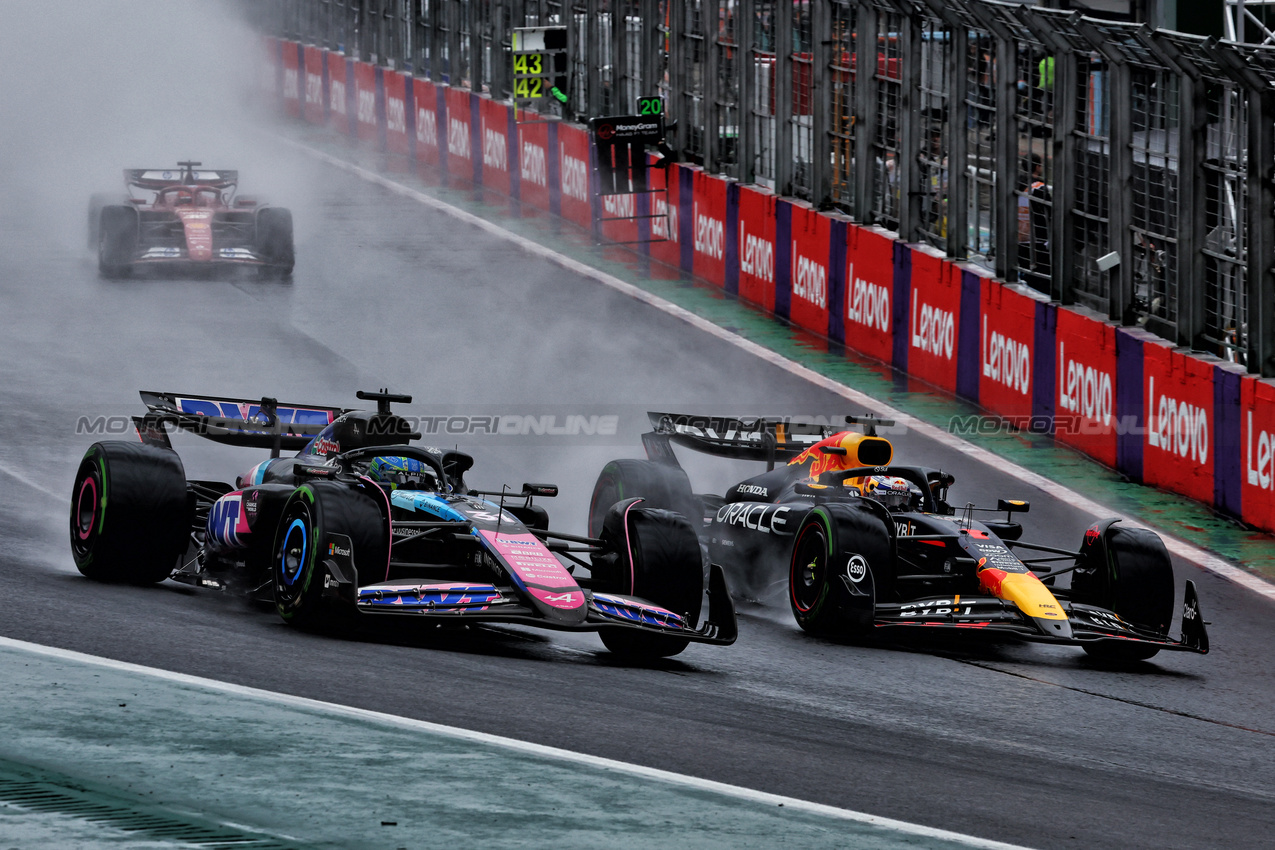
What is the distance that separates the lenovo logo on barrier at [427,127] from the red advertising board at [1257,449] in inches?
892

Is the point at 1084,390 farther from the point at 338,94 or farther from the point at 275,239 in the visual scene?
the point at 338,94

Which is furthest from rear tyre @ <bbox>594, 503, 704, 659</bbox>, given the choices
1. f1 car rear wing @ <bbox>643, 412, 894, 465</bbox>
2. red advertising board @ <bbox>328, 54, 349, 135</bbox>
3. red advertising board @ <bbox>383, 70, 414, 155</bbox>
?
red advertising board @ <bbox>328, 54, 349, 135</bbox>

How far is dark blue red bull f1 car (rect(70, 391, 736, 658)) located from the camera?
9469 mm

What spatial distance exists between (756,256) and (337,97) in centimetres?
1974

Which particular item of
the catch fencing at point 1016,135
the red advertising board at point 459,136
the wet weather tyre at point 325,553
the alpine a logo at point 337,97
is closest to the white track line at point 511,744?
the wet weather tyre at point 325,553

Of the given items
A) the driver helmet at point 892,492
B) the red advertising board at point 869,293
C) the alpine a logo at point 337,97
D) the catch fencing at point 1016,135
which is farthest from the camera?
the alpine a logo at point 337,97

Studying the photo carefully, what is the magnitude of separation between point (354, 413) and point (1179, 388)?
697cm

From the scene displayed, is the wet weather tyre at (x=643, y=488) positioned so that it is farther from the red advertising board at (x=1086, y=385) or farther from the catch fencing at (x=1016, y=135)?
the red advertising board at (x=1086, y=385)

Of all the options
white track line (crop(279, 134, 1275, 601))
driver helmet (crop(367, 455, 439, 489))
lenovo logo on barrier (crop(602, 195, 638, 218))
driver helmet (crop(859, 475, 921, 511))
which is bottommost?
white track line (crop(279, 134, 1275, 601))

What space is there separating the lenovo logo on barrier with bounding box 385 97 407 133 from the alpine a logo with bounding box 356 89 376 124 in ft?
2.66

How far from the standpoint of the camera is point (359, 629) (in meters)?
10.1

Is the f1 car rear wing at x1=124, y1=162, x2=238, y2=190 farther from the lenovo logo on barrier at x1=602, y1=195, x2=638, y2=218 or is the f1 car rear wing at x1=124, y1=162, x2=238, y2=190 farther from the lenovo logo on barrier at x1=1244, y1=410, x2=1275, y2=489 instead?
the lenovo logo on barrier at x1=1244, y1=410, x2=1275, y2=489

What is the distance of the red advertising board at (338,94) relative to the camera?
132 feet

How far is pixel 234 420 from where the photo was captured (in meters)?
12.2
